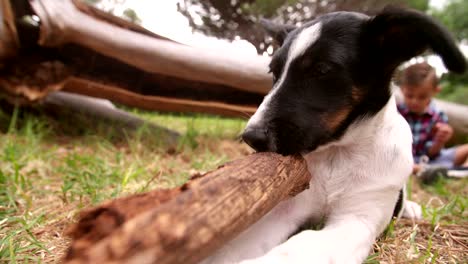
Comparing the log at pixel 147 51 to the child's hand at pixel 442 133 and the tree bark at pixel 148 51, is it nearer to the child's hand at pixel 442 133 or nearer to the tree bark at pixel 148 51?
the tree bark at pixel 148 51

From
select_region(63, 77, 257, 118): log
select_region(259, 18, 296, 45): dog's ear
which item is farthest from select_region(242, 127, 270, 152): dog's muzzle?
select_region(63, 77, 257, 118): log

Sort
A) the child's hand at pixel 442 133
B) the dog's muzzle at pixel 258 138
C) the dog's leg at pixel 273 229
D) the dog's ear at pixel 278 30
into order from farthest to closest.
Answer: the child's hand at pixel 442 133 < the dog's ear at pixel 278 30 < the dog's muzzle at pixel 258 138 < the dog's leg at pixel 273 229

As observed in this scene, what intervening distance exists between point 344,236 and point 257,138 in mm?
612

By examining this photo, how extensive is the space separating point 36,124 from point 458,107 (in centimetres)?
622

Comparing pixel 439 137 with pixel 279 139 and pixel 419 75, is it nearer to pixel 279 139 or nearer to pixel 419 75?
pixel 419 75

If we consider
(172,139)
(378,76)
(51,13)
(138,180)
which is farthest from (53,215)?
(172,139)

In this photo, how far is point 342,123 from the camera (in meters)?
1.96

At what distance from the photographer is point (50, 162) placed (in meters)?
3.36

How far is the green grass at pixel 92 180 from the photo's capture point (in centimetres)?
195

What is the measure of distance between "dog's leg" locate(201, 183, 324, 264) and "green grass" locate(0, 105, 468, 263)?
1.32ft

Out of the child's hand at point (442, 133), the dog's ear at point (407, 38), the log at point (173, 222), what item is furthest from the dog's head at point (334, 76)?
the child's hand at point (442, 133)

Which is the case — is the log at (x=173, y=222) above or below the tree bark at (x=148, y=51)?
above

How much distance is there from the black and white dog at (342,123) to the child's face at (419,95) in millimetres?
3284

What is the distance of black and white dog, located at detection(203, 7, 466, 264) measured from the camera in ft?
5.92
